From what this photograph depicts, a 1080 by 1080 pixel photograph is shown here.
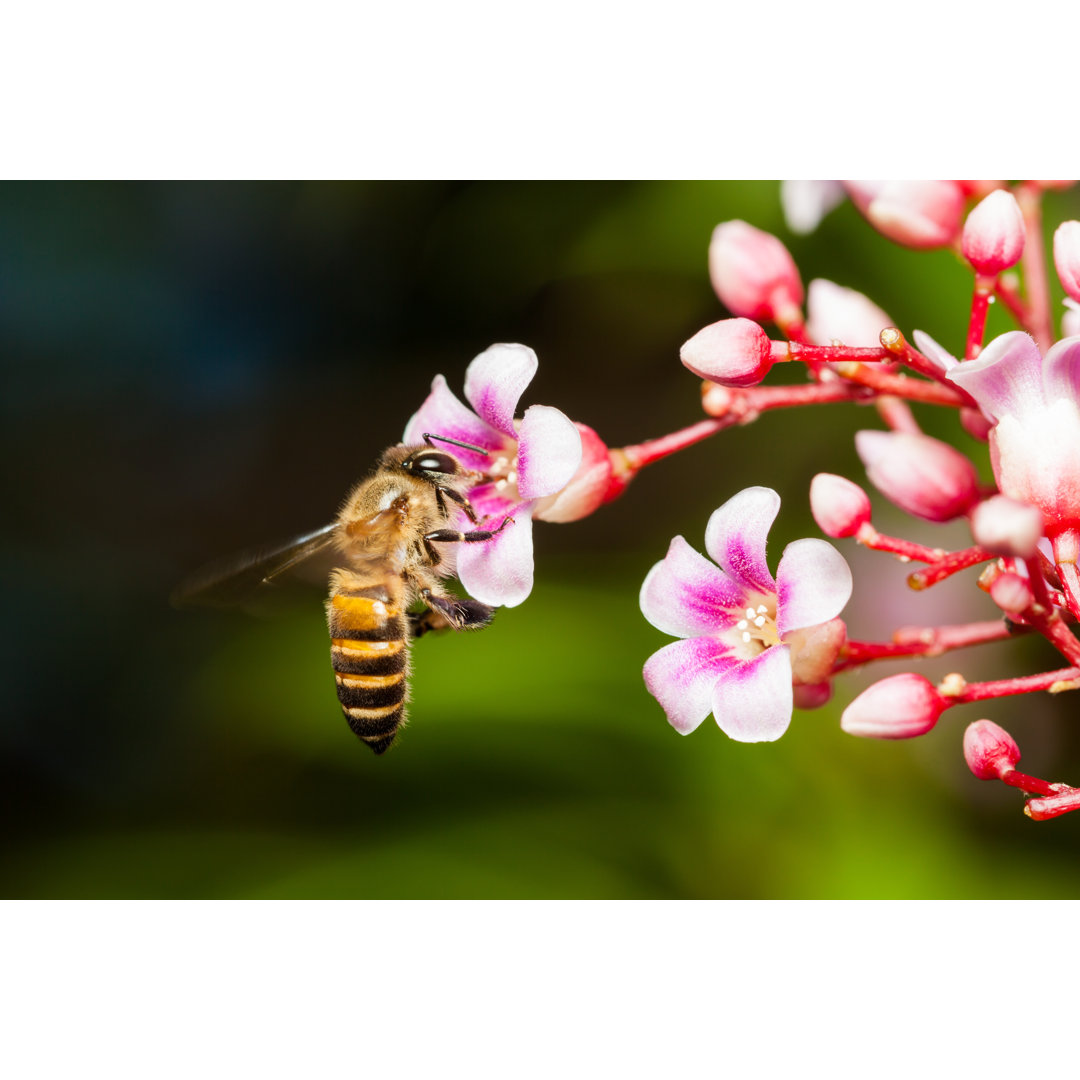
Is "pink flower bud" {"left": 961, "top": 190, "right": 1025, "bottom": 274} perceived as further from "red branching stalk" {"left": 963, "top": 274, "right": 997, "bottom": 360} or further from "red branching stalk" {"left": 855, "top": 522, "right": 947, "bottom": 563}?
"red branching stalk" {"left": 855, "top": 522, "right": 947, "bottom": 563}

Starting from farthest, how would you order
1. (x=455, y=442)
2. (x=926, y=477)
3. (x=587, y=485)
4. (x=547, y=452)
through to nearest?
(x=455, y=442) < (x=587, y=485) < (x=547, y=452) < (x=926, y=477)

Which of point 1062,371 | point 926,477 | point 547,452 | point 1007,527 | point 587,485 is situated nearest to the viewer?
point 1007,527

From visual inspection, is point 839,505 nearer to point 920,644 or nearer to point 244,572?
point 920,644

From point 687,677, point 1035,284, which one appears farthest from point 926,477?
point 1035,284

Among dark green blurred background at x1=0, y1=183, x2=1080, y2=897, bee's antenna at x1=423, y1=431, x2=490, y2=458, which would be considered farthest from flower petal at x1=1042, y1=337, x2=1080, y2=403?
dark green blurred background at x1=0, y1=183, x2=1080, y2=897

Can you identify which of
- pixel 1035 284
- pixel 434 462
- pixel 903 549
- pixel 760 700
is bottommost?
pixel 760 700

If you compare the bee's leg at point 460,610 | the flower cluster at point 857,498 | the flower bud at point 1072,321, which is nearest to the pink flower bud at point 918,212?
the flower cluster at point 857,498

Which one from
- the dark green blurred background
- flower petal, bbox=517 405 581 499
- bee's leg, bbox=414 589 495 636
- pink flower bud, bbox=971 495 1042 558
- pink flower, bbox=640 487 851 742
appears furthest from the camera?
the dark green blurred background
